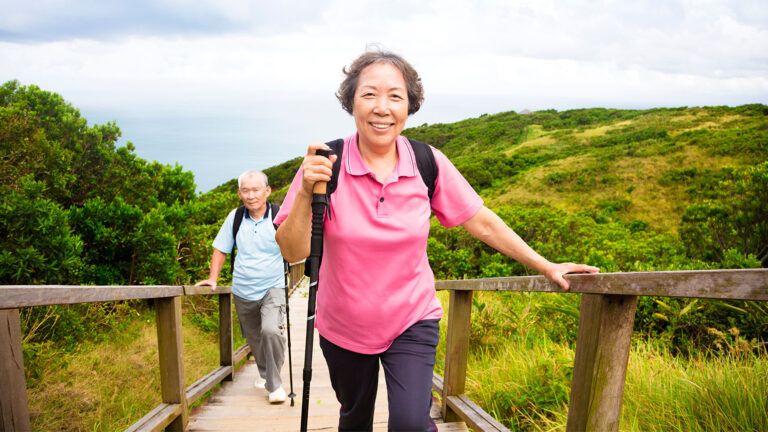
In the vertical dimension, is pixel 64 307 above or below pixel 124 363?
above

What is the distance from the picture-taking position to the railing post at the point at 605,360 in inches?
75.5

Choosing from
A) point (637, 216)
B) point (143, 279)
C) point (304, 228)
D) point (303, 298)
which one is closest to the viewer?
point (304, 228)

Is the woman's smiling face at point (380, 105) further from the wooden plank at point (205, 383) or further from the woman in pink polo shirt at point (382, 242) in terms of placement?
the wooden plank at point (205, 383)

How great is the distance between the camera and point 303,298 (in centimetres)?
1166

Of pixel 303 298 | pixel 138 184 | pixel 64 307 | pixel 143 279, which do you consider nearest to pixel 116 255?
pixel 143 279

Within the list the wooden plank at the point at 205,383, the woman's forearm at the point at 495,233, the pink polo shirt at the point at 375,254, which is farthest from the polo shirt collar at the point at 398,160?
the wooden plank at the point at 205,383

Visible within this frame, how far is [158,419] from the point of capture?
9.92ft

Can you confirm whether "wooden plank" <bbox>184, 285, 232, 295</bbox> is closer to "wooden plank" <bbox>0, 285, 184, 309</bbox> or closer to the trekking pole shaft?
"wooden plank" <bbox>0, 285, 184, 309</bbox>

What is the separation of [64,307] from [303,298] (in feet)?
20.9

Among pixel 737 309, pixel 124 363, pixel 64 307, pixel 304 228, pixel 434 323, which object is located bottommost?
pixel 124 363

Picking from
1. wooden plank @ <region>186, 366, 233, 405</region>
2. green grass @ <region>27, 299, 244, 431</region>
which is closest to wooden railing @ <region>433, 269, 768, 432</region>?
wooden plank @ <region>186, 366, 233, 405</region>

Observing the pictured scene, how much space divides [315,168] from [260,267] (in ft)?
8.63

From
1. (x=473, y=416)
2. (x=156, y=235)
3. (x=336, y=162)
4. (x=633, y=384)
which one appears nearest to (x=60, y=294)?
(x=336, y=162)

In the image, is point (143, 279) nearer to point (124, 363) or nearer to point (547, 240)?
point (124, 363)
